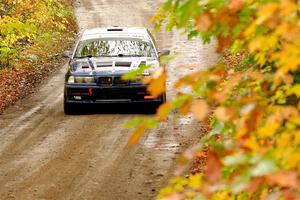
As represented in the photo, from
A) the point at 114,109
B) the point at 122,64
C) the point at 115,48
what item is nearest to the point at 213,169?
the point at 122,64

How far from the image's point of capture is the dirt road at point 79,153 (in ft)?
29.3

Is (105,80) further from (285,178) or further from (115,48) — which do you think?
(285,178)

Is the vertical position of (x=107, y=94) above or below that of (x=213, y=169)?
below

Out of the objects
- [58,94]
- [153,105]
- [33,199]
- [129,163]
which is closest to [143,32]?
[153,105]

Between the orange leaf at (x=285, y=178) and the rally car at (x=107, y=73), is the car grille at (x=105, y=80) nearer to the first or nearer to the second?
the rally car at (x=107, y=73)

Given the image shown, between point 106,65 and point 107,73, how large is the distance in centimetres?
32

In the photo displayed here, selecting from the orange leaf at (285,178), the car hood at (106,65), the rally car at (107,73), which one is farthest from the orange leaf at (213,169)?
the car hood at (106,65)

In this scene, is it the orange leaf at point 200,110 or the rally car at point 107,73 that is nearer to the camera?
the orange leaf at point 200,110

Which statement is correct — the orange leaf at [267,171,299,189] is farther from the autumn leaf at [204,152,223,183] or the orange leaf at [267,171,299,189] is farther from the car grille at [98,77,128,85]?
the car grille at [98,77,128,85]

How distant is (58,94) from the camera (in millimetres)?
17141

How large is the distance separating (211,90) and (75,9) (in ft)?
106

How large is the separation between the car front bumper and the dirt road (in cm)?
39

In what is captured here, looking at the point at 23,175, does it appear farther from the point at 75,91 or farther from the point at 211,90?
the point at 211,90

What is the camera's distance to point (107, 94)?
13461 mm
